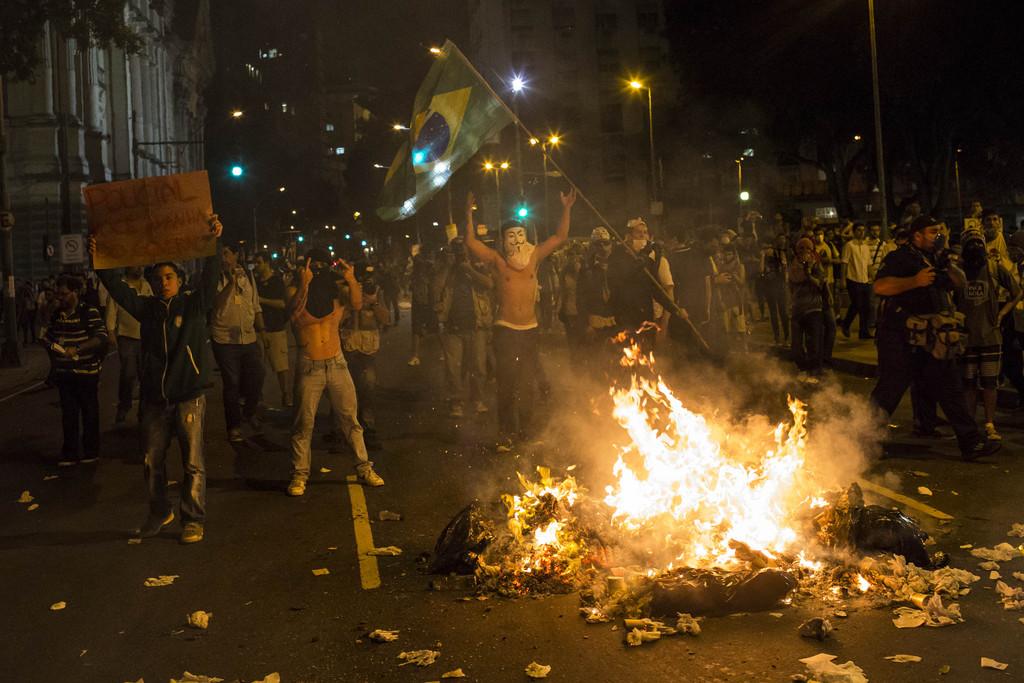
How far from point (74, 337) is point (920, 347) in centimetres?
775

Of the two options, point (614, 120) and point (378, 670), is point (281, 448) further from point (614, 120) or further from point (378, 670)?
point (614, 120)

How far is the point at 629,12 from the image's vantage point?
84500mm

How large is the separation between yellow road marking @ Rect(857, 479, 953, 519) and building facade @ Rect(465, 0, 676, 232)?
73706mm

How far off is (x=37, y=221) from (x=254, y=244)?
3326cm

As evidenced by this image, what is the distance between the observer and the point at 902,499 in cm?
738

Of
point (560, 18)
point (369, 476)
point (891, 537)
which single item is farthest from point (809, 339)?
point (560, 18)

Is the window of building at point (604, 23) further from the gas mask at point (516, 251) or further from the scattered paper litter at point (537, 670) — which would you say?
the scattered paper litter at point (537, 670)

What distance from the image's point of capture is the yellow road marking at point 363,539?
6035 mm

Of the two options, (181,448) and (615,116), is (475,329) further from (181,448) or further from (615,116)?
(615,116)

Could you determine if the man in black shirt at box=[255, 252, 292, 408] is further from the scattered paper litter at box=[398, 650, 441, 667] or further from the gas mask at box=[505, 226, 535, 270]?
the scattered paper litter at box=[398, 650, 441, 667]

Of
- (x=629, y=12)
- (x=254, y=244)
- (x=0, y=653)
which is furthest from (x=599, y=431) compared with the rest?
(x=629, y=12)

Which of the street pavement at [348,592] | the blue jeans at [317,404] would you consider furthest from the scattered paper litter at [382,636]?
the blue jeans at [317,404]

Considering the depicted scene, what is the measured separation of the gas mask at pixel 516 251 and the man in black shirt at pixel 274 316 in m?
3.74

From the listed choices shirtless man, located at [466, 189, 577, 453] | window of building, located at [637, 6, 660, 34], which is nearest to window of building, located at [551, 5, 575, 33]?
window of building, located at [637, 6, 660, 34]
